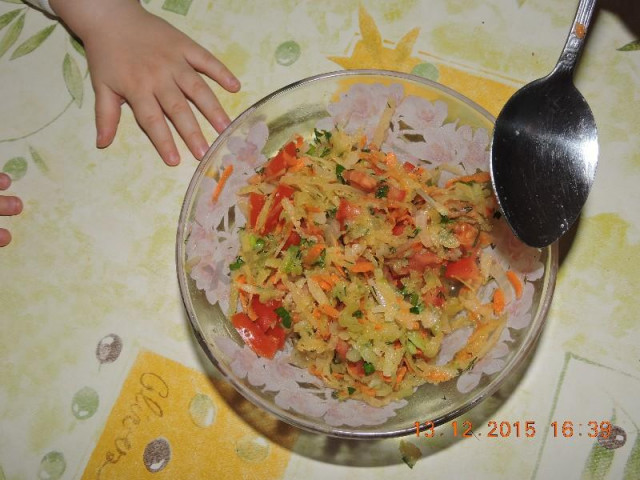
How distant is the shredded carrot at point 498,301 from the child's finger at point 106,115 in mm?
1284

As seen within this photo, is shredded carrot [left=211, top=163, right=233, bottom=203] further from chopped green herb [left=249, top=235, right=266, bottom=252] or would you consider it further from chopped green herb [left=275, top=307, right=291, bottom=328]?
chopped green herb [left=275, top=307, right=291, bottom=328]

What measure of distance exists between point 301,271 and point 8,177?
1088 mm

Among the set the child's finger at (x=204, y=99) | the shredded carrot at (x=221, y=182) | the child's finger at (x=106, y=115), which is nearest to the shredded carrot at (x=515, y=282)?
the shredded carrot at (x=221, y=182)

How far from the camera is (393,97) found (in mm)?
1562

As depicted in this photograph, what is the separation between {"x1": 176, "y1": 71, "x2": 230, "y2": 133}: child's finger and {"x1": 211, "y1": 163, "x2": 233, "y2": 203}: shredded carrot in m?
0.31

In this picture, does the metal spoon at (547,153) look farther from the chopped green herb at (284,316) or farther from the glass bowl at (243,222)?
the chopped green herb at (284,316)

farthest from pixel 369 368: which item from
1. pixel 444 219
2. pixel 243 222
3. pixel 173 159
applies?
pixel 173 159

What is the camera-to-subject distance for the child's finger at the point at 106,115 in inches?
71.9

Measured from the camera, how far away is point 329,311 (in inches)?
53.7

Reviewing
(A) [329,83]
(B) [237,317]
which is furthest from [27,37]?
(B) [237,317]

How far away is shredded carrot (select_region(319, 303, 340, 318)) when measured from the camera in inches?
53.7

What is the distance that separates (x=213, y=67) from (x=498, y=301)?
116 cm

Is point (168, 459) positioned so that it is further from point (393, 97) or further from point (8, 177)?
point (393, 97)

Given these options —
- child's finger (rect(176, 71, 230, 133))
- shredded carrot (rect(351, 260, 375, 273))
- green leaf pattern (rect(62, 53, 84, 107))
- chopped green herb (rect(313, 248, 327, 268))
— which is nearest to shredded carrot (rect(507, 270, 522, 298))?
shredded carrot (rect(351, 260, 375, 273))
